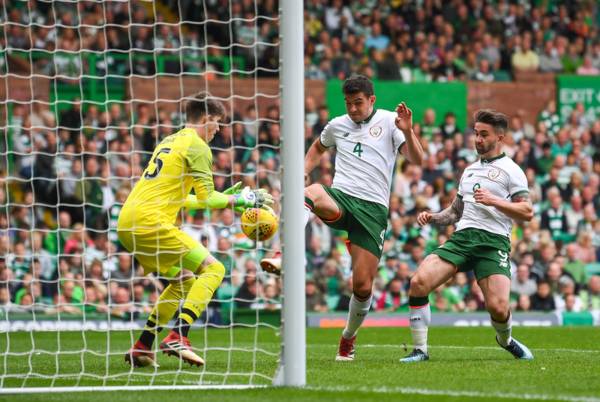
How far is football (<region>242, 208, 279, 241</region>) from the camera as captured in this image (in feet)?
29.4

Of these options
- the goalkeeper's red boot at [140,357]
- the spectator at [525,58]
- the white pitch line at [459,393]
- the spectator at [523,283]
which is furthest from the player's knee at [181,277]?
the spectator at [525,58]

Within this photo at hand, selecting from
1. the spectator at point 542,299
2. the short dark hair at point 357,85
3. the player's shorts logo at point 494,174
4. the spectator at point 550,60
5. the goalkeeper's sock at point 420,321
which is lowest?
the spectator at point 542,299

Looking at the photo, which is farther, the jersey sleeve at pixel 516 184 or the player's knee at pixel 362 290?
the player's knee at pixel 362 290

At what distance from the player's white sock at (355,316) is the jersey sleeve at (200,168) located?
1789 millimetres

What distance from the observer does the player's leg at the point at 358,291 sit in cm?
992

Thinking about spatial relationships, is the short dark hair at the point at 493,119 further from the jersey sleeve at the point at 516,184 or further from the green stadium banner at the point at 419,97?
the green stadium banner at the point at 419,97

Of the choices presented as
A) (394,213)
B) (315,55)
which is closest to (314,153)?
(394,213)

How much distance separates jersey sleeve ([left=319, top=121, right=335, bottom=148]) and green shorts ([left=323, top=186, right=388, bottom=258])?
578mm

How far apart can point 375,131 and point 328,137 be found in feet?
1.63

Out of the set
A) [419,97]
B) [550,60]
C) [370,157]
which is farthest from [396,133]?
[550,60]

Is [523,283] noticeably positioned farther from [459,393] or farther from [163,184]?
[459,393]

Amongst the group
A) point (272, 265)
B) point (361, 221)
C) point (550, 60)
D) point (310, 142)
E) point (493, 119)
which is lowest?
point (272, 265)

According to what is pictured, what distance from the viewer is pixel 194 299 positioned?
365 inches

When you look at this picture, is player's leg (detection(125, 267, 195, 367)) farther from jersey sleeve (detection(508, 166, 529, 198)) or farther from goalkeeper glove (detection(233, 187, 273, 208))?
jersey sleeve (detection(508, 166, 529, 198))
